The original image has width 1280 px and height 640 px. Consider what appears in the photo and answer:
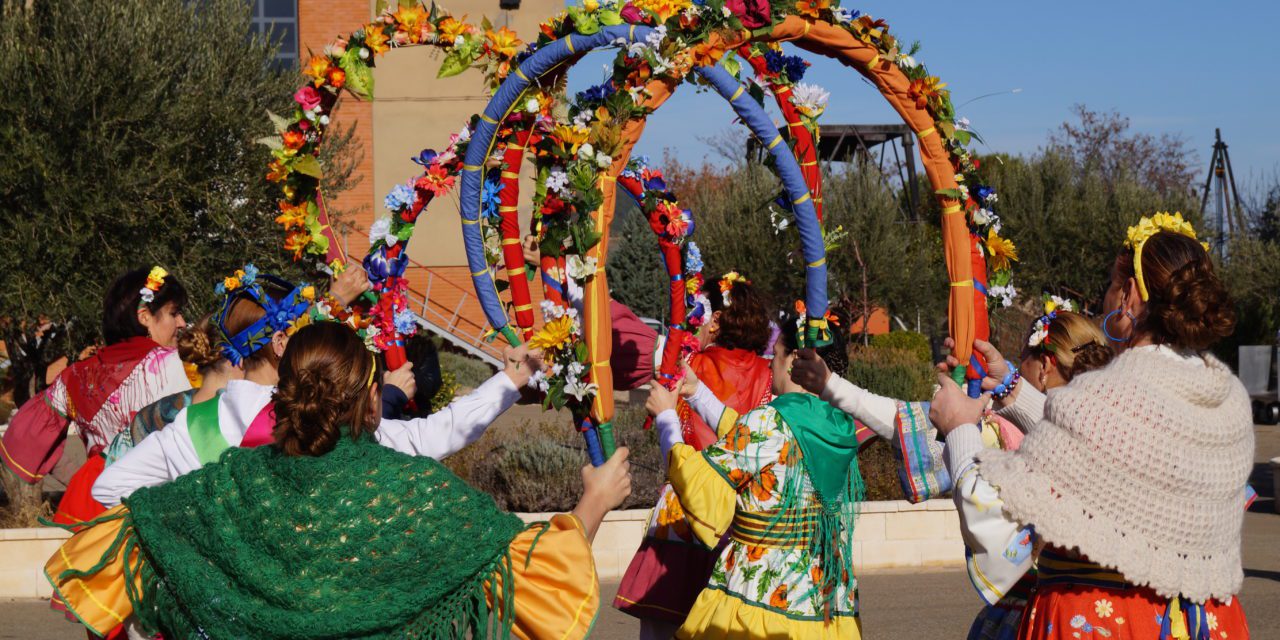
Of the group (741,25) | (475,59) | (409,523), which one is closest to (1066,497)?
(409,523)

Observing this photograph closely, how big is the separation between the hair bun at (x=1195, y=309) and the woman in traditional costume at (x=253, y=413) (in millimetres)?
1761

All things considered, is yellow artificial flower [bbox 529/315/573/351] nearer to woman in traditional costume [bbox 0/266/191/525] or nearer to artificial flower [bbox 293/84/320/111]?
woman in traditional costume [bbox 0/266/191/525]

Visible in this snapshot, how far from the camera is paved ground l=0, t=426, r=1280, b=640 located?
22.9 feet

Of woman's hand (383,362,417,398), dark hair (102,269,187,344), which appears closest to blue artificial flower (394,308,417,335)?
woman's hand (383,362,417,398)

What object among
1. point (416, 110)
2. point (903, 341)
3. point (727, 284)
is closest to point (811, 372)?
point (727, 284)

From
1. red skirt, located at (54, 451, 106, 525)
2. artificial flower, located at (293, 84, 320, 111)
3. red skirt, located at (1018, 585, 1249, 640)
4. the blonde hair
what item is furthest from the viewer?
artificial flower, located at (293, 84, 320, 111)

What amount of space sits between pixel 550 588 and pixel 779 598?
1.40 meters

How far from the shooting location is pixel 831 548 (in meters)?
4.06

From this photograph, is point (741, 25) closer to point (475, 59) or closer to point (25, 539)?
point (475, 59)

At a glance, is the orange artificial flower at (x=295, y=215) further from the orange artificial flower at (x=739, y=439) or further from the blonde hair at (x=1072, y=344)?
the blonde hair at (x=1072, y=344)

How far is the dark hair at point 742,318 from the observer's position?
5328mm

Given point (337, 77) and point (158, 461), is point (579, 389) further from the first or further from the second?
point (337, 77)

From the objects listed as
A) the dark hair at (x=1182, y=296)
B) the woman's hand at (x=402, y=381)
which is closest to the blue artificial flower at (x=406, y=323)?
the woman's hand at (x=402, y=381)

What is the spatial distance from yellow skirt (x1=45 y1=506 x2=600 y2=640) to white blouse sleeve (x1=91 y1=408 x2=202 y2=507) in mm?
474
